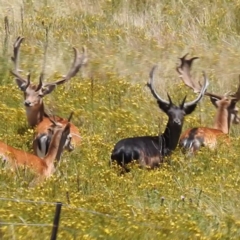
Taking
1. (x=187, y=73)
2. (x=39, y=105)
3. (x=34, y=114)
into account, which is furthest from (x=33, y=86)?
(x=187, y=73)

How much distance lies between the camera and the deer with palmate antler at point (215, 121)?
12.8 meters

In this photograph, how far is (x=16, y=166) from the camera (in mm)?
10445

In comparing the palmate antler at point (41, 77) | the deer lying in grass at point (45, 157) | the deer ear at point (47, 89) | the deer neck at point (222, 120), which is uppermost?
the palmate antler at point (41, 77)

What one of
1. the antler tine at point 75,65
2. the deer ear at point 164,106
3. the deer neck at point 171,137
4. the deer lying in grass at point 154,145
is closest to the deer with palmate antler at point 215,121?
the deer neck at point 171,137

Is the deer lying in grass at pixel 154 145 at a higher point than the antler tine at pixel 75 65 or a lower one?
lower

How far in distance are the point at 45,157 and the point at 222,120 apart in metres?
3.82

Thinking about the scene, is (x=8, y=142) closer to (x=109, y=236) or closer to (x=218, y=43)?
(x=109, y=236)

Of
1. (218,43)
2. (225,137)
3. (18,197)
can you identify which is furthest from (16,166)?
(218,43)

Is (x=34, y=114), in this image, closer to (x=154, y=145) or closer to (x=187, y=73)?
(x=154, y=145)

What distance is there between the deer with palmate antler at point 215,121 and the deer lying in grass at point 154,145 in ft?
0.80

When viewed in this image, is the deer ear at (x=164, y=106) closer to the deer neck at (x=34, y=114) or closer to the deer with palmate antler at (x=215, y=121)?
the deer with palmate antler at (x=215, y=121)

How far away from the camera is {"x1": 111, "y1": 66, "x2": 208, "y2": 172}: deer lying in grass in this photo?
1209cm

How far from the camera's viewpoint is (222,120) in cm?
1430

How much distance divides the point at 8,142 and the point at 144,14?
8629 mm
